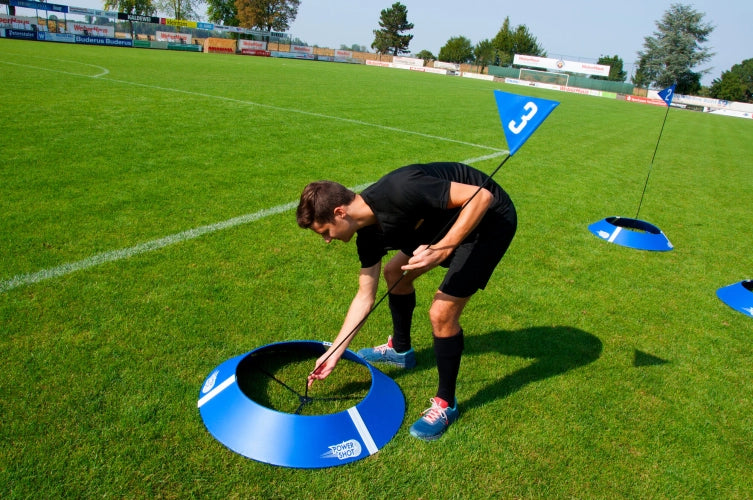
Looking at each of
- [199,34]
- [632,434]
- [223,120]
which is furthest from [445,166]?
[199,34]

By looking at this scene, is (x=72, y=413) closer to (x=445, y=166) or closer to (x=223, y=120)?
(x=445, y=166)

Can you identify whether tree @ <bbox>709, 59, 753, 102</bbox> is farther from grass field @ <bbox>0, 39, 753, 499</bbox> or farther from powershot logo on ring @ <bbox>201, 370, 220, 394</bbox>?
powershot logo on ring @ <bbox>201, 370, 220, 394</bbox>

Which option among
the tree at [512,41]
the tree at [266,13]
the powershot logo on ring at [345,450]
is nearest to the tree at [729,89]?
the tree at [512,41]

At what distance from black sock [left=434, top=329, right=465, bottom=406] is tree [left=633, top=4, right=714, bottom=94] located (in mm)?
77373

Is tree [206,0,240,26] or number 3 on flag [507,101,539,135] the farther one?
tree [206,0,240,26]

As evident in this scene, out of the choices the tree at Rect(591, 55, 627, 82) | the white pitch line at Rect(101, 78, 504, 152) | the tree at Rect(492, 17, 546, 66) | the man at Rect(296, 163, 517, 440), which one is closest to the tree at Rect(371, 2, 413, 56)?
the tree at Rect(492, 17, 546, 66)

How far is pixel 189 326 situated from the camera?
3.61m

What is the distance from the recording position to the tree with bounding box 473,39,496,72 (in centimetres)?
8769

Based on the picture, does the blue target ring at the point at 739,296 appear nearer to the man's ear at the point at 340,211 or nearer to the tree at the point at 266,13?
the man's ear at the point at 340,211

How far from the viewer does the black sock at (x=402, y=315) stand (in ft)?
11.3

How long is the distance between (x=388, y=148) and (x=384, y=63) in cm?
6129

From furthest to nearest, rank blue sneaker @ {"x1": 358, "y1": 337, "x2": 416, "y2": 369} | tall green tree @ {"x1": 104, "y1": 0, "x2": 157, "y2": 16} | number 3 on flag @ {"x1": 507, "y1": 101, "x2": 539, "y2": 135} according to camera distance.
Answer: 1. tall green tree @ {"x1": 104, "y1": 0, "x2": 157, "y2": 16}
2. blue sneaker @ {"x1": 358, "y1": 337, "x2": 416, "y2": 369}
3. number 3 on flag @ {"x1": 507, "y1": 101, "x2": 539, "y2": 135}

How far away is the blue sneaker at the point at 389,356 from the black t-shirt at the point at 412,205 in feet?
2.89

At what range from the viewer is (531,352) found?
382 cm
